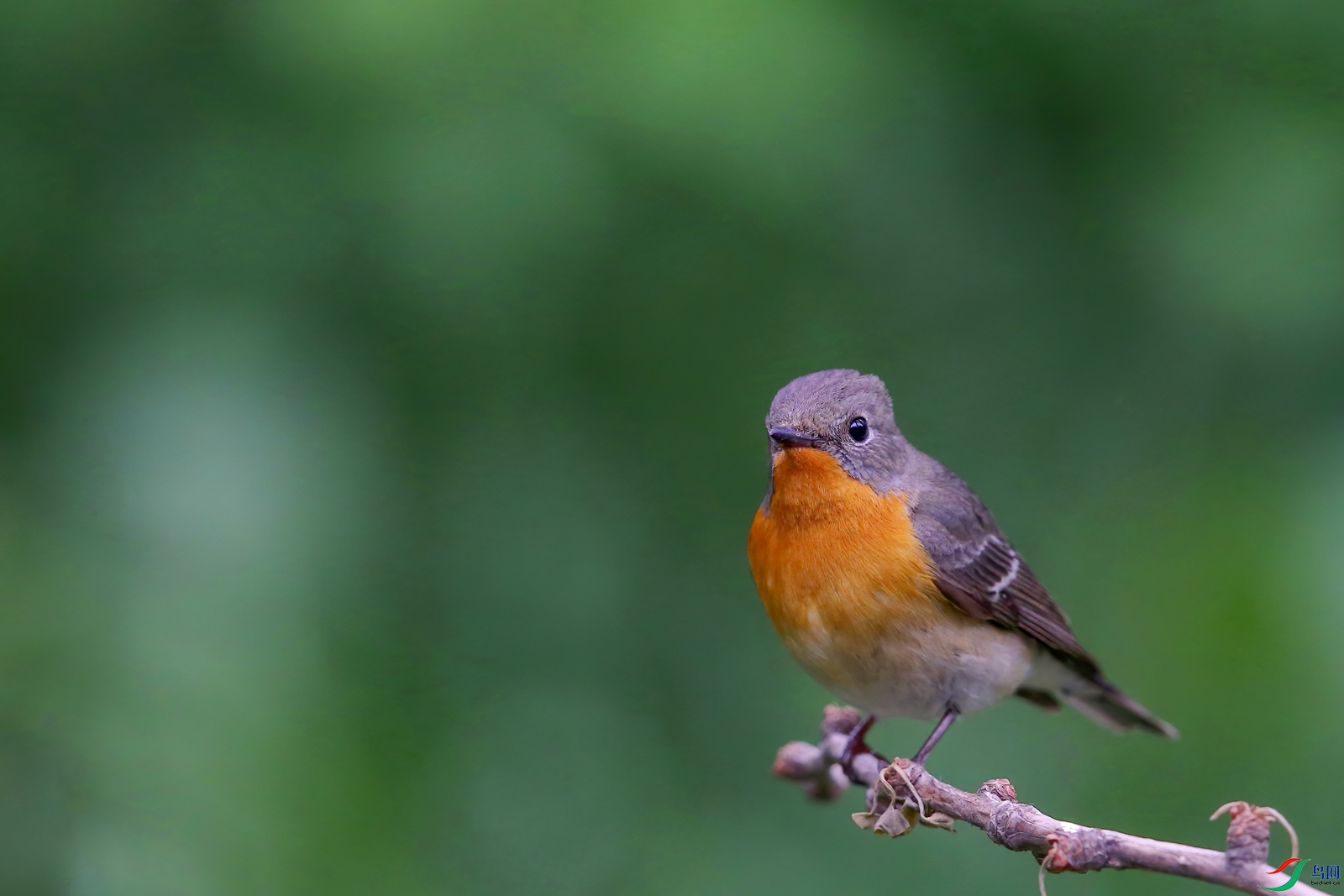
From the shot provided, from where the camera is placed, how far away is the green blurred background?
384cm

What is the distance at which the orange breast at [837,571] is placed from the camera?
388 cm

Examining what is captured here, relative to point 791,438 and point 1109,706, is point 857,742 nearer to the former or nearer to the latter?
point 1109,706

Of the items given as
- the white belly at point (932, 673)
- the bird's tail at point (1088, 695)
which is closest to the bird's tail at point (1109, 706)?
the bird's tail at point (1088, 695)

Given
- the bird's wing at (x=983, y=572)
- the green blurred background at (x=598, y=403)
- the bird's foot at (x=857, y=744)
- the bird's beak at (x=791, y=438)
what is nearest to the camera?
the bird's beak at (x=791, y=438)

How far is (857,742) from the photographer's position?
443 cm

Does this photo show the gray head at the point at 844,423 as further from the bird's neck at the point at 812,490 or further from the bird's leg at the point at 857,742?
the bird's leg at the point at 857,742

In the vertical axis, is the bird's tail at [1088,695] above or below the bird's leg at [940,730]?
above

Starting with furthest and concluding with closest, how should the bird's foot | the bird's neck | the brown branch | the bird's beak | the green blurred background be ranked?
the bird's foot < the bird's neck < the green blurred background < the bird's beak < the brown branch

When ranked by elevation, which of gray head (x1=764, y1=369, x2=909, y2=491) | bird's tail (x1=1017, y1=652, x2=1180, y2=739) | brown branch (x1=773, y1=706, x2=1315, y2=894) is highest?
bird's tail (x1=1017, y1=652, x2=1180, y2=739)

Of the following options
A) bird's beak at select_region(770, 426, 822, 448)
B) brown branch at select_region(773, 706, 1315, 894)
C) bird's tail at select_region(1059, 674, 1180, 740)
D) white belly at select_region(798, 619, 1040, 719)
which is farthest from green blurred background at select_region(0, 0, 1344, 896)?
brown branch at select_region(773, 706, 1315, 894)

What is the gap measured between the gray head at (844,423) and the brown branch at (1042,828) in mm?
1027

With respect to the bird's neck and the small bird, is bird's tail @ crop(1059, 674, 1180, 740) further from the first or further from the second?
the bird's neck

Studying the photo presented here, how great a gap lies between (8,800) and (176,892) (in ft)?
2.37

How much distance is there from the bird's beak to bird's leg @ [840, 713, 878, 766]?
1218 mm
